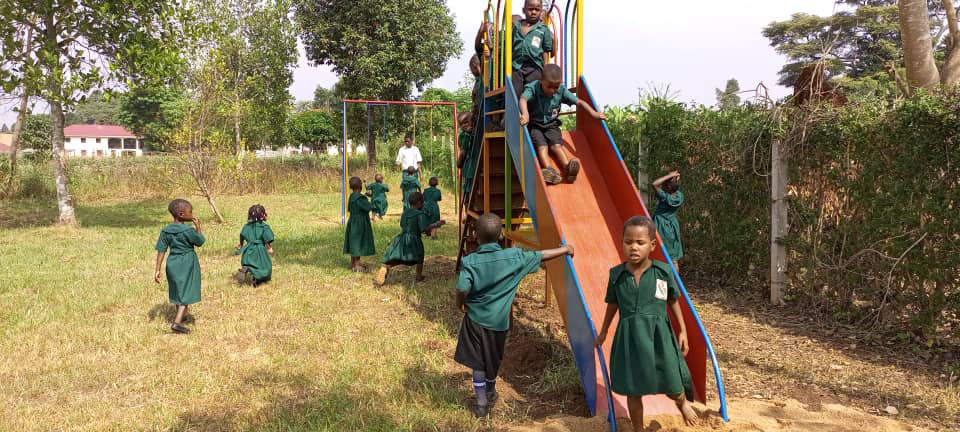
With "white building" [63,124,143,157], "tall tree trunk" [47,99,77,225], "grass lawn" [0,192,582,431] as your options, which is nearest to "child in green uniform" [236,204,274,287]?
"grass lawn" [0,192,582,431]

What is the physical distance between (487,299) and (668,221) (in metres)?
3.40

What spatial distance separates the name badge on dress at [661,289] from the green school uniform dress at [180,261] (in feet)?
14.8

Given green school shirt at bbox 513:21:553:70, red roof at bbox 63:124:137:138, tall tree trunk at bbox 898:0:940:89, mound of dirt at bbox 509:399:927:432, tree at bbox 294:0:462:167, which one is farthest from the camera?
red roof at bbox 63:124:137:138

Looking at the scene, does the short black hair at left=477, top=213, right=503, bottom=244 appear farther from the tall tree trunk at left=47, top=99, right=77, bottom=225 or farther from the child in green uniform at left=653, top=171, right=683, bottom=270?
the tall tree trunk at left=47, top=99, right=77, bottom=225

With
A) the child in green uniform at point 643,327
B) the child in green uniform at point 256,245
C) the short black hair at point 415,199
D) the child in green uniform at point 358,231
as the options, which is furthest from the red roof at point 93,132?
the child in green uniform at point 643,327

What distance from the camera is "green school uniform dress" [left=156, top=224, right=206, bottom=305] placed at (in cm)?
601

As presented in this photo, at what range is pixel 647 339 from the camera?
11.1 ft

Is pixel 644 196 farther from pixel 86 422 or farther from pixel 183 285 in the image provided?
pixel 86 422

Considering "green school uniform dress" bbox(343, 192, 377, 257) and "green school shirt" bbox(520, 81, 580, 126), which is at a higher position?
"green school shirt" bbox(520, 81, 580, 126)

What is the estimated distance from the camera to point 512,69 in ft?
21.0

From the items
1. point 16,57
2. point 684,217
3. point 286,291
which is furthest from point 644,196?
point 16,57

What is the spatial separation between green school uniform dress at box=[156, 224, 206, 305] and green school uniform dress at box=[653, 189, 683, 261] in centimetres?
473

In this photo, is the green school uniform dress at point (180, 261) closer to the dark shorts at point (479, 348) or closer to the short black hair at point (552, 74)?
the dark shorts at point (479, 348)

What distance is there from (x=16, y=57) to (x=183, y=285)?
951 cm
